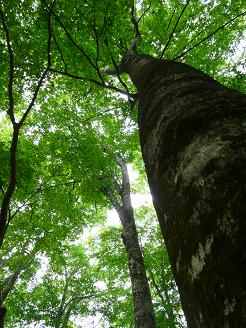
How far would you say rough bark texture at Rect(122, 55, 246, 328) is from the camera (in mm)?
702

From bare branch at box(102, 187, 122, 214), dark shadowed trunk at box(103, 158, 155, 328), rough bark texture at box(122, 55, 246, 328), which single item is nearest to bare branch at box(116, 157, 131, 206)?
dark shadowed trunk at box(103, 158, 155, 328)

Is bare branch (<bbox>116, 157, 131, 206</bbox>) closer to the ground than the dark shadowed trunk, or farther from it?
farther from it

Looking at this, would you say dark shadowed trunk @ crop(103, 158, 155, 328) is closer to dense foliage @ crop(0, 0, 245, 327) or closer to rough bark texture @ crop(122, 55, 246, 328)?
dense foliage @ crop(0, 0, 245, 327)

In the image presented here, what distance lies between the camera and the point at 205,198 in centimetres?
92

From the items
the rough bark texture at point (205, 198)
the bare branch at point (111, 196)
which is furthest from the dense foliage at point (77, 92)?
the rough bark texture at point (205, 198)

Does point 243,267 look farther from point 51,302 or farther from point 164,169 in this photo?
point 51,302

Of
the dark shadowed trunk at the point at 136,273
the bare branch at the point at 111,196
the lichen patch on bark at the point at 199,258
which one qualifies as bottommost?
Answer: the lichen patch on bark at the point at 199,258

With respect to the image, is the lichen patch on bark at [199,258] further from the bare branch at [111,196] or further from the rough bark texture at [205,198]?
the bare branch at [111,196]

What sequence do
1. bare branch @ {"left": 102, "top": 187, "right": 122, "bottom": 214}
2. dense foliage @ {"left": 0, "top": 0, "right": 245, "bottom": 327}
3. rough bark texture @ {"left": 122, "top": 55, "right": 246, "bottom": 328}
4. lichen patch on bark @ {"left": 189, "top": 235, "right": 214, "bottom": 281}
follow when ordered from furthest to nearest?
bare branch @ {"left": 102, "top": 187, "right": 122, "bottom": 214} → dense foliage @ {"left": 0, "top": 0, "right": 245, "bottom": 327} → lichen patch on bark @ {"left": 189, "top": 235, "right": 214, "bottom": 281} → rough bark texture @ {"left": 122, "top": 55, "right": 246, "bottom": 328}

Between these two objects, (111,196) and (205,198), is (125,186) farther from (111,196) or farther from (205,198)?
(205,198)

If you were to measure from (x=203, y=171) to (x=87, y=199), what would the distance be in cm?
924

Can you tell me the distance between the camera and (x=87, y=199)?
10055mm

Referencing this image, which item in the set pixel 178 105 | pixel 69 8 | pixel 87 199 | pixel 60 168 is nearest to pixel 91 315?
pixel 87 199

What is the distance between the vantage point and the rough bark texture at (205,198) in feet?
2.30
